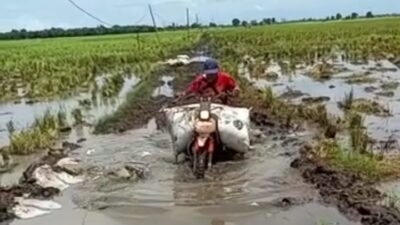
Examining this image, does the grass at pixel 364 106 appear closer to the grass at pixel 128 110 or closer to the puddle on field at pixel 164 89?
the grass at pixel 128 110

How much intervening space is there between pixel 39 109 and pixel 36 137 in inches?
235

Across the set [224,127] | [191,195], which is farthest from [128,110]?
[191,195]

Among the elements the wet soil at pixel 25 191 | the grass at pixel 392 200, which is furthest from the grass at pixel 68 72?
the grass at pixel 392 200

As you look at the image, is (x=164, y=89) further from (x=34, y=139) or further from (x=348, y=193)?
(x=348, y=193)

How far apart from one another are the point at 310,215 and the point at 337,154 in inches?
99.1

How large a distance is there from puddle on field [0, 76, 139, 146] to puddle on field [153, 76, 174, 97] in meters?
0.93

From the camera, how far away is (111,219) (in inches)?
297

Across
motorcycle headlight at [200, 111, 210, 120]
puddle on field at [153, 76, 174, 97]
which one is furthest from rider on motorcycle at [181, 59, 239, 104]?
puddle on field at [153, 76, 174, 97]

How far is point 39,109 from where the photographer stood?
1786 cm

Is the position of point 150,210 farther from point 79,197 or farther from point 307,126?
point 307,126

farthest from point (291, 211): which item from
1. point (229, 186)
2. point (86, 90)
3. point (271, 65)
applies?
point (271, 65)

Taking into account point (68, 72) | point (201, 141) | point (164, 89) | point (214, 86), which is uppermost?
point (214, 86)

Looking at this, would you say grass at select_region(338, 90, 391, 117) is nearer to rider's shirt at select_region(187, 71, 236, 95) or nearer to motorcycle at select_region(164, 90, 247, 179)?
rider's shirt at select_region(187, 71, 236, 95)

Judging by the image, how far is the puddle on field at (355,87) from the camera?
42.7ft
